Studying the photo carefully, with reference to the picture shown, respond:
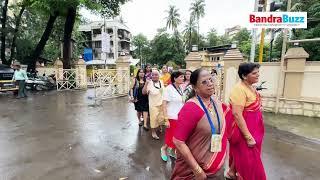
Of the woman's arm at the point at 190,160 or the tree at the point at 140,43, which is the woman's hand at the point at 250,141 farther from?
the tree at the point at 140,43

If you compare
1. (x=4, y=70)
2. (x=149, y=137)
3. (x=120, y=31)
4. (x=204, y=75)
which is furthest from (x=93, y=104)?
(x=120, y=31)

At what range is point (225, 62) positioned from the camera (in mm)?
9320

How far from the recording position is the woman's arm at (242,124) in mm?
2748

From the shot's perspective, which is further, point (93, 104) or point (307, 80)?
point (93, 104)

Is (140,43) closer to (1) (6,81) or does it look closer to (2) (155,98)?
(1) (6,81)

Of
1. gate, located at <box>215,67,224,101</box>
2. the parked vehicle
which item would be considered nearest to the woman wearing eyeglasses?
gate, located at <box>215,67,224,101</box>

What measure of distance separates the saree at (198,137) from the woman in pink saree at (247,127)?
826 mm

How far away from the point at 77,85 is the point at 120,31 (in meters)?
45.0

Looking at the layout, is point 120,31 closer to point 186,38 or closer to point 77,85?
point 186,38

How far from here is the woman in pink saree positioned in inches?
109

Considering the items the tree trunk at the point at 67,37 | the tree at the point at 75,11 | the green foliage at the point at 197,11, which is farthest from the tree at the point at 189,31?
the tree trunk at the point at 67,37

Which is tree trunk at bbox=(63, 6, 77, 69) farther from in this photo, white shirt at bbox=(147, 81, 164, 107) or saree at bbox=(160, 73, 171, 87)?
white shirt at bbox=(147, 81, 164, 107)

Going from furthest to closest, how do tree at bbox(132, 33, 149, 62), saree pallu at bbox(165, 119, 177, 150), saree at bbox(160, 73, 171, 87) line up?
tree at bbox(132, 33, 149, 62), saree at bbox(160, 73, 171, 87), saree pallu at bbox(165, 119, 177, 150)

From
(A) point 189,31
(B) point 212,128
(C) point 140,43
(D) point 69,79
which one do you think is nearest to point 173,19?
(A) point 189,31
